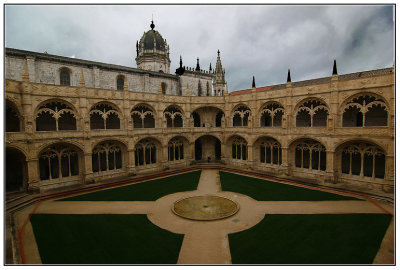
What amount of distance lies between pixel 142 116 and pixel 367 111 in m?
25.6

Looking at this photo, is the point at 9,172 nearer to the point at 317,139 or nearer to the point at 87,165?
the point at 87,165

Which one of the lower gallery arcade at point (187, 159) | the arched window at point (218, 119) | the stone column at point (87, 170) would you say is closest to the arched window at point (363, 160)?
the lower gallery arcade at point (187, 159)

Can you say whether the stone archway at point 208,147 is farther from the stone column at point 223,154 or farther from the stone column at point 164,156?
the stone column at point 164,156

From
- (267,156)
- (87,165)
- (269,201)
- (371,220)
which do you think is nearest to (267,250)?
(269,201)

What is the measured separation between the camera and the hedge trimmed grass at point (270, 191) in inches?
749

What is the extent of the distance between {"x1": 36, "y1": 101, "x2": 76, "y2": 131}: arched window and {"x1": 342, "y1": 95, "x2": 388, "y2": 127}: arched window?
30.0 meters

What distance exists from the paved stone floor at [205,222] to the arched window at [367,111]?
9048 millimetres

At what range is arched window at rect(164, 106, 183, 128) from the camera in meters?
31.2

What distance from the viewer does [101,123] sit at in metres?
28.2

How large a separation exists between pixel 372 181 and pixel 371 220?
8.08 meters

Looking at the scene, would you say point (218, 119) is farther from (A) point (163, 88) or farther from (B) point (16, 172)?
(B) point (16, 172)

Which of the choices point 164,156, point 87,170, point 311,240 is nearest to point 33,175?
point 87,170

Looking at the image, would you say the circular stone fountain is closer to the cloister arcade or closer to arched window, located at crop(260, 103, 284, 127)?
the cloister arcade

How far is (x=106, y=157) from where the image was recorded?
26.1 m
